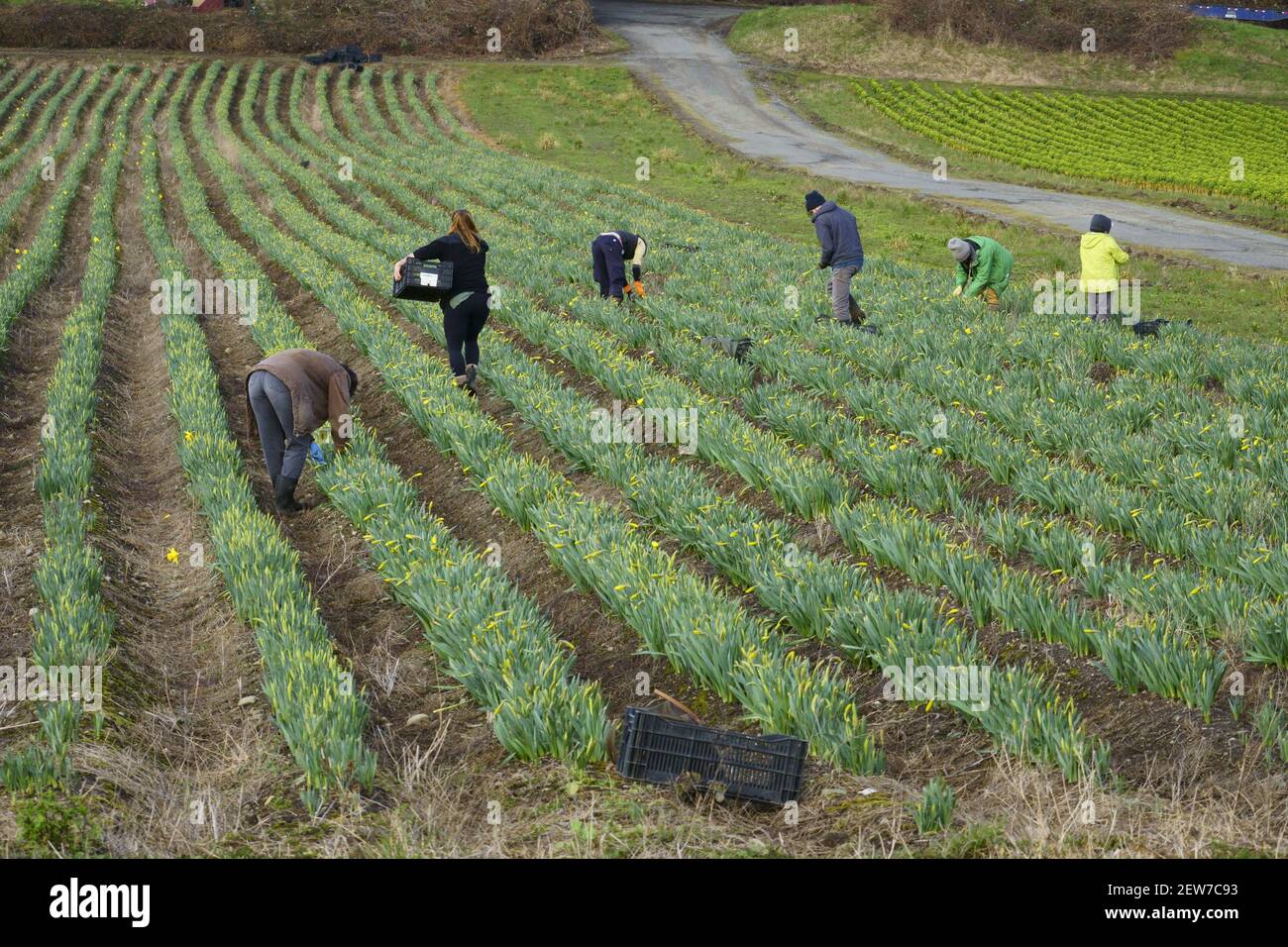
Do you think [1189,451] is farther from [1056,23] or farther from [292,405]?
[1056,23]

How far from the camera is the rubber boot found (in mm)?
7922

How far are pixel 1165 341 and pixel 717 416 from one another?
14.5ft

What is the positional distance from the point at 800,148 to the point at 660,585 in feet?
91.8

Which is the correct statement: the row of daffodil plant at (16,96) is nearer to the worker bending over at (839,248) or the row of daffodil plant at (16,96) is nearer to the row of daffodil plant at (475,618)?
the worker bending over at (839,248)

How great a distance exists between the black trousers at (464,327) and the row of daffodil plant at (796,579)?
0.63 metres

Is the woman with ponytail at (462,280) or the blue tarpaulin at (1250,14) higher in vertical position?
the blue tarpaulin at (1250,14)

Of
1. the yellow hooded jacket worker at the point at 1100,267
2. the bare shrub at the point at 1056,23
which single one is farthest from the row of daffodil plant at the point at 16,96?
the bare shrub at the point at 1056,23

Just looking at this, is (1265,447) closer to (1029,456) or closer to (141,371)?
(1029,456)

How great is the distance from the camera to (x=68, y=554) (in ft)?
21.0

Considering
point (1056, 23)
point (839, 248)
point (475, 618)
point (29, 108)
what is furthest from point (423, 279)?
point (1056, 23)

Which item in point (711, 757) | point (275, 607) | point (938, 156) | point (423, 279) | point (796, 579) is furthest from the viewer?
point (938, 156)

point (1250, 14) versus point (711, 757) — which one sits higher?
point (1250, 14)

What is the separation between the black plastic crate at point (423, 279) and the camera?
31.2ft

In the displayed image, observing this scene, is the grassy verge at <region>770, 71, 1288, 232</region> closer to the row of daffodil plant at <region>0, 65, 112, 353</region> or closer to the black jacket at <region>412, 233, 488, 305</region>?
the black jacket at <region>412, 233, 488, 305</region>
